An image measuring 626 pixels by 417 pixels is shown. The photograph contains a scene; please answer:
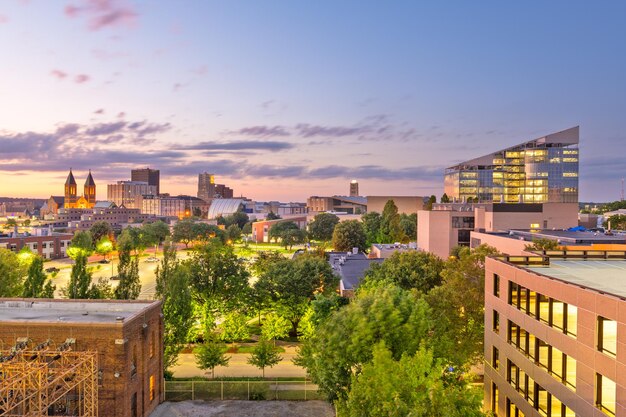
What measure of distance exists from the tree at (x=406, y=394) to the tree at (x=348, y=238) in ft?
354

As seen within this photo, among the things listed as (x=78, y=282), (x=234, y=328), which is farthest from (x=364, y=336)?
(x=78, y=282)

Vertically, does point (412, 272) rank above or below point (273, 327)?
above

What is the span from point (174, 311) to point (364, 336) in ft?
63.7

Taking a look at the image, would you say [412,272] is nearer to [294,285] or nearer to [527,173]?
[294,285]

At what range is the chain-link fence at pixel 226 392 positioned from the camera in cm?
3612

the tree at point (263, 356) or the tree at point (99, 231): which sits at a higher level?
the tree at point (99, 231)

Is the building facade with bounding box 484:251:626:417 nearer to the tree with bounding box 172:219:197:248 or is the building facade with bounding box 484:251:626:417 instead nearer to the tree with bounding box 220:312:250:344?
the tree with bounding box 220:312:250:344

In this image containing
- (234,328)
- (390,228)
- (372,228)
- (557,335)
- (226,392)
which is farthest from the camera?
(372,228)

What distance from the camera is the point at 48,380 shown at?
27.2 m

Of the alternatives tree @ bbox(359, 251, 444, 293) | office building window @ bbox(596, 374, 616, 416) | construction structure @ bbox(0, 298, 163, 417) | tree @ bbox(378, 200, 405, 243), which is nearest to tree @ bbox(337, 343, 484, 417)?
office building window @ bbox(596, 374, 616, 416)

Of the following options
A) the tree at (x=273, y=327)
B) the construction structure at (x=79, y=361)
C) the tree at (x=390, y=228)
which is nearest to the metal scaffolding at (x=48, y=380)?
the construction structure at (x=79, y=361)

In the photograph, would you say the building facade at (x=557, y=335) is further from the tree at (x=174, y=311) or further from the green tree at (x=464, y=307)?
the tree at (x=174, y=311)

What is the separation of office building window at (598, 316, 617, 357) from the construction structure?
2429 centimetres

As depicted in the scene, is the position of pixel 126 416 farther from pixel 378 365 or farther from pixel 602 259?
pixel 602 259
